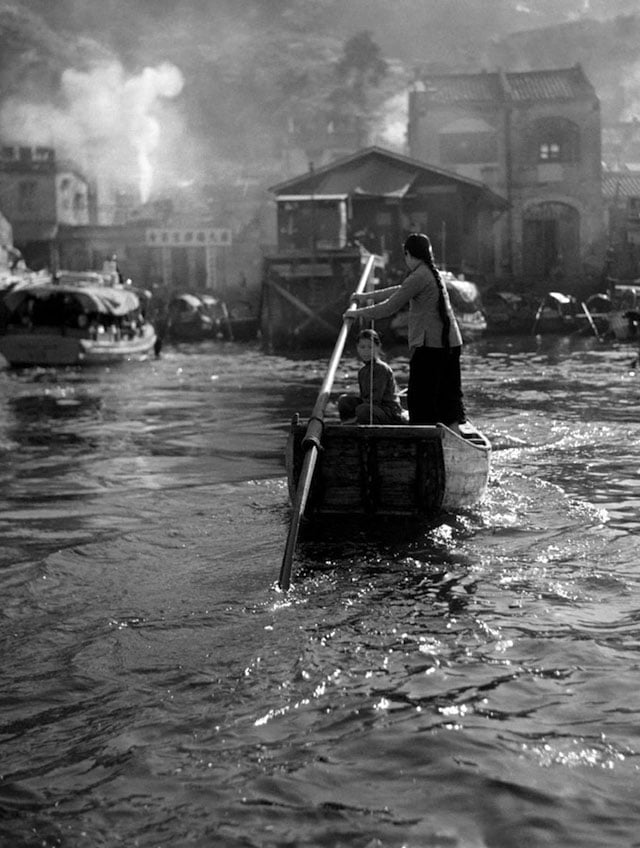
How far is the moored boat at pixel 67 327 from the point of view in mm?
30172

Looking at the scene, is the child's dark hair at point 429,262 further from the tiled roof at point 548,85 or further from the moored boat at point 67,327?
the tiled roof at point 548,85

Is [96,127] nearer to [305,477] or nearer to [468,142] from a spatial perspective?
[468,142]

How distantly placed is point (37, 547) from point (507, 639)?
4390mm

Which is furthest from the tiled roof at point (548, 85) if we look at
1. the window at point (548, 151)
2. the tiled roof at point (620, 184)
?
the tiled roof at point (620, 184)

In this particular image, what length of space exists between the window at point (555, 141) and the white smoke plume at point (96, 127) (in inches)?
1178

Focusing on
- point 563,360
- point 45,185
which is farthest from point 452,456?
point 45,185

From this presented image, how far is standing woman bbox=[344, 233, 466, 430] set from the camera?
9727 millimetres

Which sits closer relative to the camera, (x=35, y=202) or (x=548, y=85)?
(x=548, y=85)

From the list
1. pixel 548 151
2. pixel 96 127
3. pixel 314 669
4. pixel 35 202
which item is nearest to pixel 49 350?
pixel 314 669

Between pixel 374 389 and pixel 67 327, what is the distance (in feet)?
74.0

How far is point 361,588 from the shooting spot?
7770 mm

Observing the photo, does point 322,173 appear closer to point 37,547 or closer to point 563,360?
point 563,360

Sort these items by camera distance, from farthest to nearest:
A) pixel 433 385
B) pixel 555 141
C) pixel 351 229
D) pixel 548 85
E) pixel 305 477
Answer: pixel 548 85 → pixel 555 141 → pixel 351 229 → pixel 433 385 → pixel 305 477

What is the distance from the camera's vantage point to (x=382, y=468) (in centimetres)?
A: 928
